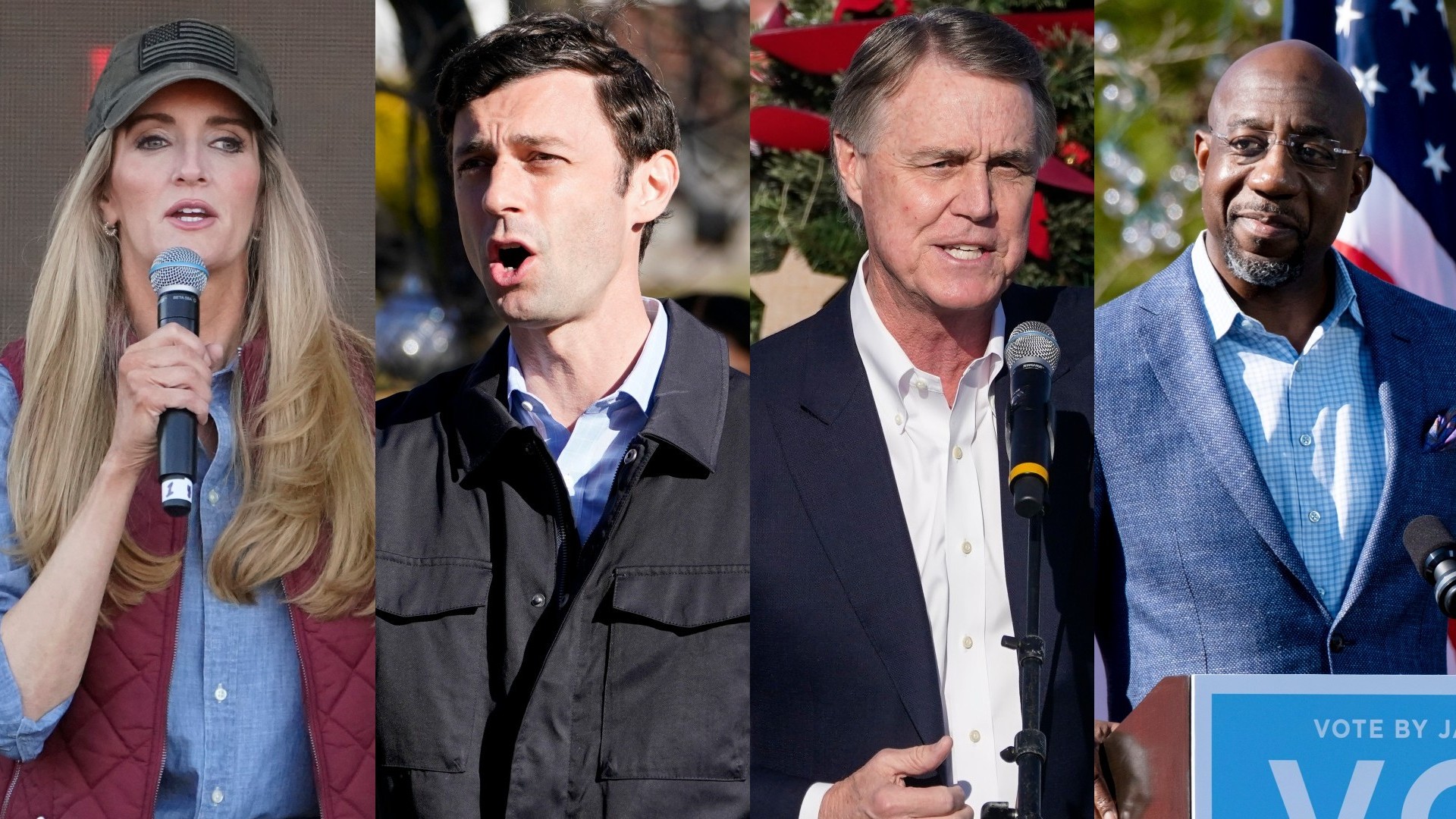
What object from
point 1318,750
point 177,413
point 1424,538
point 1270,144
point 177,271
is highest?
point 1270,144

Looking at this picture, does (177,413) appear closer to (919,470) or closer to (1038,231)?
(919,470)

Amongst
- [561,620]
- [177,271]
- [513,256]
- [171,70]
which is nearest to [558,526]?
[561,620]

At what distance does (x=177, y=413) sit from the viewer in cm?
493

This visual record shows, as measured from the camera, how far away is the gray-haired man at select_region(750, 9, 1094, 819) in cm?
509

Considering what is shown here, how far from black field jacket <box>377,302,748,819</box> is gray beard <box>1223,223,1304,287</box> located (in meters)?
1.65

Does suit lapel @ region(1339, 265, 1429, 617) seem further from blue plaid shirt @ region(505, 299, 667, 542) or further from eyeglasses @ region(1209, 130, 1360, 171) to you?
blue plaid shirt @ region(505, 299, 667, 542)

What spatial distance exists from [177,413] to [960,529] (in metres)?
2.36

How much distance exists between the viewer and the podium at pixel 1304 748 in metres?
4.42

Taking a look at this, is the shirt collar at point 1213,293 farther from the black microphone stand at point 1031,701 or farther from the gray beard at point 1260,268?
the black microphone stand at point 1031,701

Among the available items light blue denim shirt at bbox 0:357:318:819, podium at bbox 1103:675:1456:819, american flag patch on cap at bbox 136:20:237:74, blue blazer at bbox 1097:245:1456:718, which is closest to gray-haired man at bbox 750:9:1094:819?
blue blazer at bbox 1097:245:1456:718

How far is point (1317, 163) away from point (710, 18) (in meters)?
2.03

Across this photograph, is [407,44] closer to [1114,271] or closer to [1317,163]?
[1114,271]

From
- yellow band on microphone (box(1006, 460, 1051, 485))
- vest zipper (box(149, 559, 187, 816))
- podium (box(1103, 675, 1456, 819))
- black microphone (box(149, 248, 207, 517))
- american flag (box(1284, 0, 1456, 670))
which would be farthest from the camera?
american flag (box(1284, 0, 1456, 670))

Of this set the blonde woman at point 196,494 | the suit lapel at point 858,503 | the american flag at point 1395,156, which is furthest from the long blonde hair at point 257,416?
the american flag at point 1395,156
